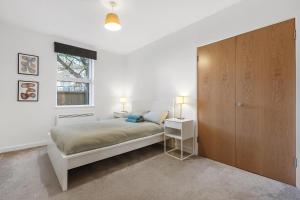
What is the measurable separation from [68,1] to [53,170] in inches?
100.0

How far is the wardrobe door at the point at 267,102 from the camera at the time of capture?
1.90 meters

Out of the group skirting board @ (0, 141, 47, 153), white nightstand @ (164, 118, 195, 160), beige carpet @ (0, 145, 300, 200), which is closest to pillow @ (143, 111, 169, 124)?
white nightstand @ (164, 118, 195, 160)

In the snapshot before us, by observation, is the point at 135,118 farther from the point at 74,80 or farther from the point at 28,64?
the point at 28,64

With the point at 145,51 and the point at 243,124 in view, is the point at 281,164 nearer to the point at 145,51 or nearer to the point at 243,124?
the point at 243,124

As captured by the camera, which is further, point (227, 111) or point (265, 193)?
point (227, 111)

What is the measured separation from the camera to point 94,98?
427 centimetres

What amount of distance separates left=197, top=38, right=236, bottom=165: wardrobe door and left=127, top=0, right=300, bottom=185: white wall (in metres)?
0.17

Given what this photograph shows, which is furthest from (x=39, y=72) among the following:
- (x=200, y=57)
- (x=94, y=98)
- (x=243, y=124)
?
(x=243, y=124)

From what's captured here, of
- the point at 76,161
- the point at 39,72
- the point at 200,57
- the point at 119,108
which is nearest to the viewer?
the point at 76,161

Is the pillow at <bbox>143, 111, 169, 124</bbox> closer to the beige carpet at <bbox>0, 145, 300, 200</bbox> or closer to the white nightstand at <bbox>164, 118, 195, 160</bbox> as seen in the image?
the white nightstand at <bbox>164, 118, 195, 160</bbox>

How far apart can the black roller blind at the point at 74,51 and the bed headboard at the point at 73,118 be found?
1539mm

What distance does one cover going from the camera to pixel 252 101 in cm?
220

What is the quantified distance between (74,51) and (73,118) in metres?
1.68

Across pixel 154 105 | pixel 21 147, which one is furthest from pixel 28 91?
pixel 154 105
